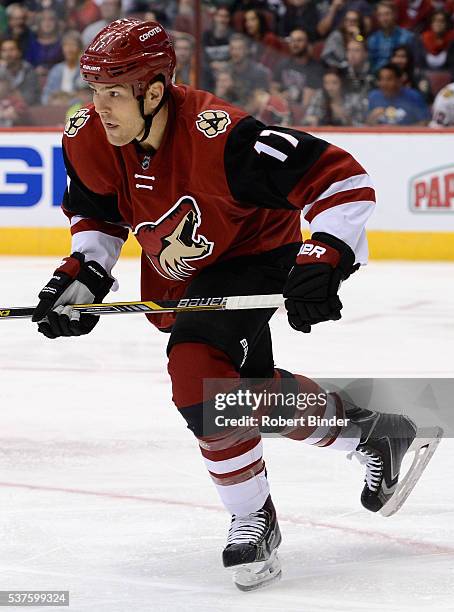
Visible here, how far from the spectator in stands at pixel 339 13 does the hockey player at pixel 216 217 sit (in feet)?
18.6

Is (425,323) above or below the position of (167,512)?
below

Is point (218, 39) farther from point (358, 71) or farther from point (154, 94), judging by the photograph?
point (154, 94)

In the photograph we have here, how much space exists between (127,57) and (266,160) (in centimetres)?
31

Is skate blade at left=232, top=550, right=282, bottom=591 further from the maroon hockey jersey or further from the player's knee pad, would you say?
the maroon hockey jersey

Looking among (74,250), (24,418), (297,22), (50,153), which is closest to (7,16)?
(50,153)

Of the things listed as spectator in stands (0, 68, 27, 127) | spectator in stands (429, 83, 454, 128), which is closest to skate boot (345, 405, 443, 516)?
spectator in stands (429, 83, 454, 128)

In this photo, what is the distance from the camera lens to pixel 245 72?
7844 mm

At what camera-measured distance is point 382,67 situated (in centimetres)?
790

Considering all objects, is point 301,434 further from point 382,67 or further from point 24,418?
point 382,67

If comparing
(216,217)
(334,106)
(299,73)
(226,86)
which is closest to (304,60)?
(299,73)

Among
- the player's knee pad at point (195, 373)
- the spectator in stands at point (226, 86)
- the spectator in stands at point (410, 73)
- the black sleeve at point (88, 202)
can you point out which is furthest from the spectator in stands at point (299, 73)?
the player's knee pad at point (195, 373)

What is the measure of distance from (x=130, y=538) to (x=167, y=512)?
197 mm

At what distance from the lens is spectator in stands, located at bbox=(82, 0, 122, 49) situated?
321 inches

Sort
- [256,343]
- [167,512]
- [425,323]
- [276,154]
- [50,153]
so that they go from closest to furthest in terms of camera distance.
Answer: [276,154]
[256,343]
[167,512]
[425,323]
[50,153]
